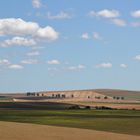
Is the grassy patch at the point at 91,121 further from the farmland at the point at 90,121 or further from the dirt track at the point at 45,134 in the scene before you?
the dirt track at the point at 45,134

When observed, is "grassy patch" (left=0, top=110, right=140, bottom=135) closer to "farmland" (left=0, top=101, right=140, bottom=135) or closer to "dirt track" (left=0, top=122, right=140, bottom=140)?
"farmland" (left=0, top=101, right=140, bottom=135)

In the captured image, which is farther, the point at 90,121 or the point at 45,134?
the point at 90,121

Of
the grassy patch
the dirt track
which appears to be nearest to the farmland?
the grassy patch

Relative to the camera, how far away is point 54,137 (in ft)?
135

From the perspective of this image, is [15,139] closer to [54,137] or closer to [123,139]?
[54,137]


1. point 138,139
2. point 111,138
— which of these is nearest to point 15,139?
point 111,138

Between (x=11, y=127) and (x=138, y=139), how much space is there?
12.3 metres

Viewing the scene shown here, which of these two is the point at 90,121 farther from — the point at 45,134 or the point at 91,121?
the point at 45,134

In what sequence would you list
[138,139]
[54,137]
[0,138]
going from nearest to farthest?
[0,138]
[54,137]
[138,139]

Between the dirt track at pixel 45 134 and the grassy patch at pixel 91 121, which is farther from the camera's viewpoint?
the grassy patch at pixel 91 121

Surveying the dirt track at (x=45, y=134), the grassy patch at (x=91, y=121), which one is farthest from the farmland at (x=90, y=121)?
the dirt track at (x=45, y=134)

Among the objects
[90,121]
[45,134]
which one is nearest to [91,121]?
[90,121]

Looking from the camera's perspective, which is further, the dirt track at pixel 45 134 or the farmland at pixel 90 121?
the farmland at pixel 90 121

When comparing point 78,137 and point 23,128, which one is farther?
point 23,128
